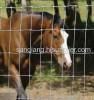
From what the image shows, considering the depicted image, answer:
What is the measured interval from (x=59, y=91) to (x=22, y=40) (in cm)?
184

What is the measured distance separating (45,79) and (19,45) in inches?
86.9

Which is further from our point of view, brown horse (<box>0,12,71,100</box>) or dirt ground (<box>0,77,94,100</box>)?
dirt ground (<box>0,77,94,100</box>)

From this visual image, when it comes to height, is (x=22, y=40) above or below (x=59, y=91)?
above

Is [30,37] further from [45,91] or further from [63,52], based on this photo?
[45,91]

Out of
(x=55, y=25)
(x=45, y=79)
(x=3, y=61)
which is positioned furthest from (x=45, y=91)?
(x=55, y=25)

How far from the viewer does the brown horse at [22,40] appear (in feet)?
16.4

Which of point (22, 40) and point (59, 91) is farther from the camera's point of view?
point (59, 91)

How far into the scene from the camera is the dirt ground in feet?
20.3

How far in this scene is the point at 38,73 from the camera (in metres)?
7.54

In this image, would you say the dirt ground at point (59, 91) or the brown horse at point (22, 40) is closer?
the brown horse at point (22, 40)

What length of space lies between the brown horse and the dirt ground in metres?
0.90

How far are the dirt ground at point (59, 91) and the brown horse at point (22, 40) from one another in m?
0.90

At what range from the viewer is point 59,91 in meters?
6.71

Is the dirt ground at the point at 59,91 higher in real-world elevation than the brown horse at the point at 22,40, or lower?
lower
